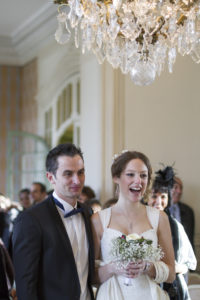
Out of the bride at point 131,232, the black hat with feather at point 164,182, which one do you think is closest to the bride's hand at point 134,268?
the bride at point 131,232

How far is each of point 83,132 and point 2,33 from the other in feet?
13.1

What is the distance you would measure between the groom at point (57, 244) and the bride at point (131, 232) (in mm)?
157

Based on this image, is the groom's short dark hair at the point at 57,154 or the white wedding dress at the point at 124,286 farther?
the white wedding dress at the point at 124,286

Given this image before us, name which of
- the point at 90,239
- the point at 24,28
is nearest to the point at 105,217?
the point at 90,239

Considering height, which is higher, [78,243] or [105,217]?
[105,217]

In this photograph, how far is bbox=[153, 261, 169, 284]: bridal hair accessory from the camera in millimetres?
3031

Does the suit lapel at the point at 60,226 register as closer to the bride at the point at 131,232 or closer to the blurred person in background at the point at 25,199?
the bride at the point at 131,232

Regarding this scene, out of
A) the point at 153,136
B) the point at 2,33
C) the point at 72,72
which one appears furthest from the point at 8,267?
the point at 2,33

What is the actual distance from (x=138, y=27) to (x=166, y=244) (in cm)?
314

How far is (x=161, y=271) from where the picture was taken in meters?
3.04

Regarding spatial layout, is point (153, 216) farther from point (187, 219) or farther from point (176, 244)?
point (187, 219)

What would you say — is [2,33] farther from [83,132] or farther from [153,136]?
[153,136]

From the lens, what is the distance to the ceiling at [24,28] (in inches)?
387

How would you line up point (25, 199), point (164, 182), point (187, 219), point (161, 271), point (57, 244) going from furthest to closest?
point (25, 199) → point (187, 219) → point (164, 182) → point (161, 271) → point (57, 244)
